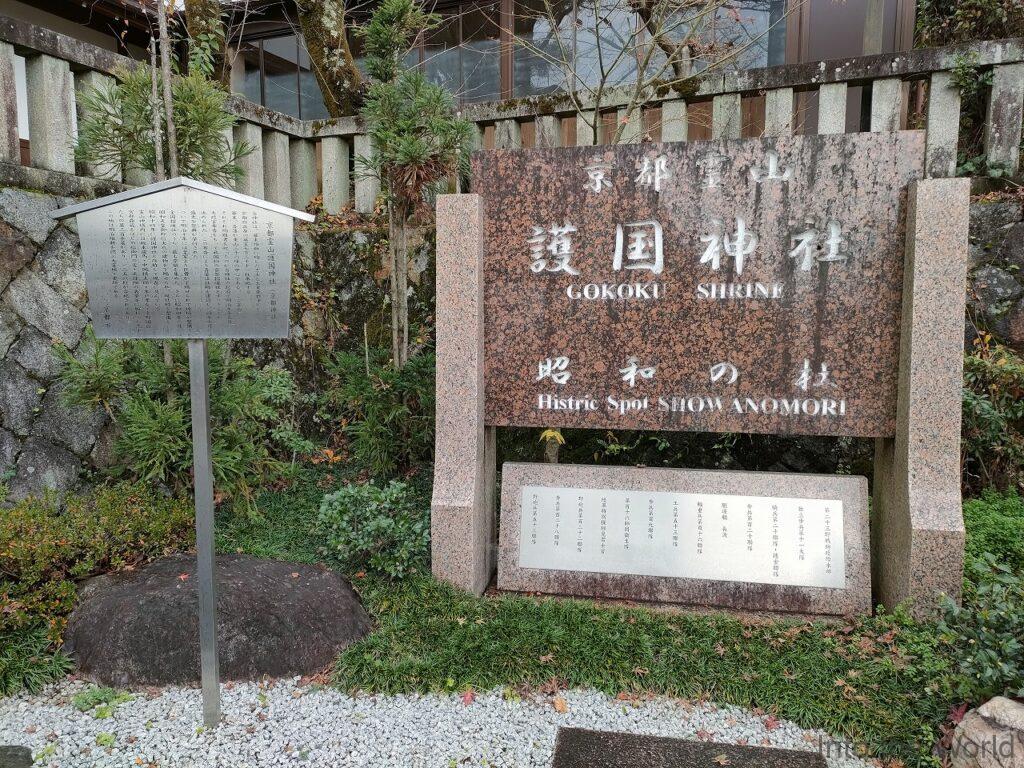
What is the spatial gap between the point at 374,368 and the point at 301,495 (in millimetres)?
1124

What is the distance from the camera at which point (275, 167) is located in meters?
6.31

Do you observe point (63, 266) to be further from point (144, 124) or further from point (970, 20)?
point (970, 20)

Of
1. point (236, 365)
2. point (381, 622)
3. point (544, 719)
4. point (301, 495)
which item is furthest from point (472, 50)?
point (544, 719)

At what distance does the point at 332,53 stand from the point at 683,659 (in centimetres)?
636

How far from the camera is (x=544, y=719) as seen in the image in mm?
3076

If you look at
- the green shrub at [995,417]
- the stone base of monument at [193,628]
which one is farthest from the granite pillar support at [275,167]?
the green shrub at [995,417]

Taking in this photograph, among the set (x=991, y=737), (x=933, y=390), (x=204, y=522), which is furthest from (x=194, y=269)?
(x=933, y=390)

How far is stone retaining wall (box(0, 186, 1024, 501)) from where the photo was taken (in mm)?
4473

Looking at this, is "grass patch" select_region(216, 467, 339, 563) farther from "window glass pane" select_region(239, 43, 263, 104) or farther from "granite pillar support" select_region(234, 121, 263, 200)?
"window glass pane" select_region(239, 43, 263, 104)

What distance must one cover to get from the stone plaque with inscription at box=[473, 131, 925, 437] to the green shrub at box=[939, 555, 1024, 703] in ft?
3.12

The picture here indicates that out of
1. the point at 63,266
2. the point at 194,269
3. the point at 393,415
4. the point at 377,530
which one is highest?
the point at 63,266

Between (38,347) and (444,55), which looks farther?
(444,55)

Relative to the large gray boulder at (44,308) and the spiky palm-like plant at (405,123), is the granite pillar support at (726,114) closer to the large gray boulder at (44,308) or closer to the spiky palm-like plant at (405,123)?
the spiky palm-like plant at (405,123)

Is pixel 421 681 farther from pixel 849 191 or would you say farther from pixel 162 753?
pixel 849 191
